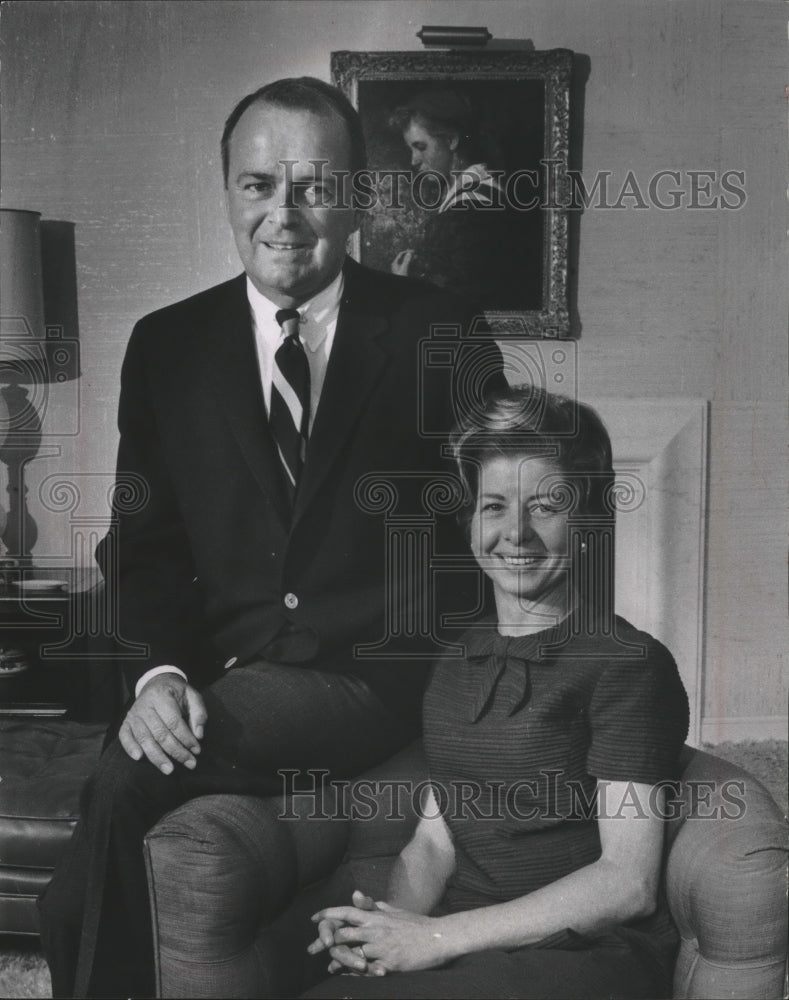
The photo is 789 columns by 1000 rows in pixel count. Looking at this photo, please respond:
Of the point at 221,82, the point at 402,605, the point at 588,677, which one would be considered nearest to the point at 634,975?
the point at 588,677

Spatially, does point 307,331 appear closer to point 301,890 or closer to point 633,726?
point 633,726

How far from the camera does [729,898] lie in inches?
71.2

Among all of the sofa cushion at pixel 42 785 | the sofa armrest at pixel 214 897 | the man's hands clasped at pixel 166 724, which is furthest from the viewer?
the sofa cushion at pixel 42 785

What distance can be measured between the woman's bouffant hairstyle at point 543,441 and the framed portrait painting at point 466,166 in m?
0.19

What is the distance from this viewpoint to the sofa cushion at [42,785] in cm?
206

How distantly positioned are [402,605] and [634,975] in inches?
31.4

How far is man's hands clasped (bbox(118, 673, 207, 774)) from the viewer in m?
1.90

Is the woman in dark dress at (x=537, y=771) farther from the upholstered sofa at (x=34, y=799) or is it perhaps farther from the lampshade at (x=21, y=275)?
the lampshade at (x=21, y=275)

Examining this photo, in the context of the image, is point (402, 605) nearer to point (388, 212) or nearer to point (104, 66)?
point (388, 212)

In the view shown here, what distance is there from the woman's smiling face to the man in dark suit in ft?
0.32

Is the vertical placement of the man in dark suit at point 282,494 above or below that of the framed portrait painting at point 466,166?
below

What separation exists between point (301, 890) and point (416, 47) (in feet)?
5.34

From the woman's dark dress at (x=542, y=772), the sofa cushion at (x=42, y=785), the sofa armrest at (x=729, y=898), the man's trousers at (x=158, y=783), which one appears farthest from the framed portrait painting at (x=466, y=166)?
the sofa cushion at (x=42, y=785)

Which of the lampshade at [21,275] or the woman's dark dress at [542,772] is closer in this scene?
the woman's dark dress at [542,772]
